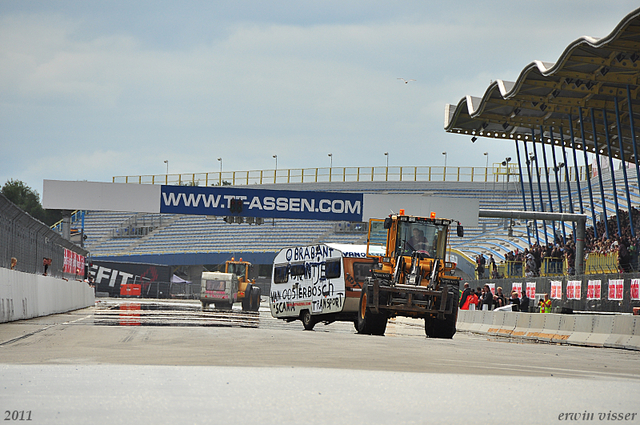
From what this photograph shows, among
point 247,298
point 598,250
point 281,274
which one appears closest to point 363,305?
point 281,274

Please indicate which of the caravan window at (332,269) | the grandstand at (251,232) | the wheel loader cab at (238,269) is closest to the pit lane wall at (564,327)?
the caravan window at (332,269)

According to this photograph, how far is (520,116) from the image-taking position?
4388cm

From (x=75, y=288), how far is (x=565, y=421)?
2988cm

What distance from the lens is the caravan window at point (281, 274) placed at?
2642 centimetres

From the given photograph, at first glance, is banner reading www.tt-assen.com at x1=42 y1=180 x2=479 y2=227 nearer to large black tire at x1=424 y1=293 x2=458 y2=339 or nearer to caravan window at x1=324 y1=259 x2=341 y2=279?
caravan window at x1=324 y1=259 x2=341 y2=279

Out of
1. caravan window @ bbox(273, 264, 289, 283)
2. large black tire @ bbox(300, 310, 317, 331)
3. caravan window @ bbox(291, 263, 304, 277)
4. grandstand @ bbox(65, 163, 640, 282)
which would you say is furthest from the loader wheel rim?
grandstand @ bbox(65, 163, 640, 282)

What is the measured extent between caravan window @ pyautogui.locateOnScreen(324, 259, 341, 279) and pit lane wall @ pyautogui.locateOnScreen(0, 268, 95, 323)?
794cm

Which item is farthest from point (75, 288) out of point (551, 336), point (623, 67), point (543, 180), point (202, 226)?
point (543, 180)

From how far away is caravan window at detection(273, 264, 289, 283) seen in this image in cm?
2642

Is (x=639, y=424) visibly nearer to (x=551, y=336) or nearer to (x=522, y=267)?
(x=551, y=336)

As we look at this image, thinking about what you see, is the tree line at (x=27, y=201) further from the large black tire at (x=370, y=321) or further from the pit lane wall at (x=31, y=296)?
the large black tire at (x=370, y=321)

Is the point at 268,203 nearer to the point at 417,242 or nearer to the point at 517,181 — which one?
the point at 417,242

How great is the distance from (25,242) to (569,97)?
27187mm

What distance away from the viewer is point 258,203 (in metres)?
37.2
